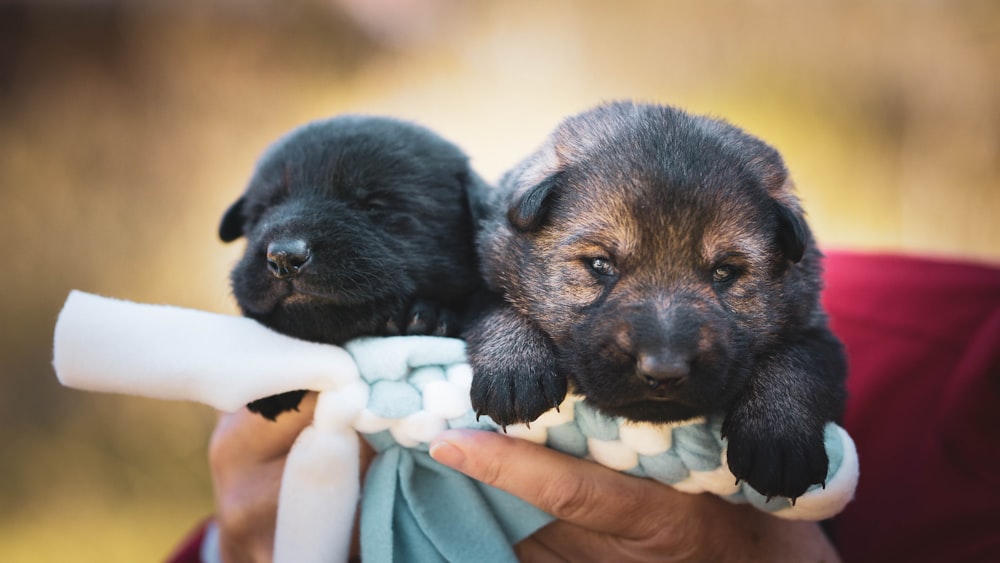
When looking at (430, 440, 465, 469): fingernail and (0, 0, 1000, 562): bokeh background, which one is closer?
(430, 440, 465, 469): fingernail

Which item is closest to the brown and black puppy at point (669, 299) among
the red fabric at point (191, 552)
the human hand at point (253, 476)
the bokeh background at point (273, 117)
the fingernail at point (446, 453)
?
the fingernail at point (446, 453)

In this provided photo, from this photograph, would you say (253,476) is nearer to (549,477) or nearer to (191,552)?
(191,552)

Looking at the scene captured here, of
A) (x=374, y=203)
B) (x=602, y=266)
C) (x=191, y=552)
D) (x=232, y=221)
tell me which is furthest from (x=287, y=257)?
(x=191, y=552)

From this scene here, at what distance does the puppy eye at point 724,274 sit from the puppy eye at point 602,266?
0.83ft

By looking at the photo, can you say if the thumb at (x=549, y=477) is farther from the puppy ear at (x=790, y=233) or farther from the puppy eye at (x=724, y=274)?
the puppy ear at (x=790, y=233)

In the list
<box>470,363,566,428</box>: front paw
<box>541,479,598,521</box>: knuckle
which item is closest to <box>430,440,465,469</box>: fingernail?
<box>470,363,566,428</box>: front paw

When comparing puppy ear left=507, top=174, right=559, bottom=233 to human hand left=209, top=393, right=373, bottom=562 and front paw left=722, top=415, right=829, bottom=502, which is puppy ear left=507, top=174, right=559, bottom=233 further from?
human hand left=209, top=393, right=373, bottom=562

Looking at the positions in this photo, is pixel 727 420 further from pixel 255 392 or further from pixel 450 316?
pixel 255 392

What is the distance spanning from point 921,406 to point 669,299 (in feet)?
6.10

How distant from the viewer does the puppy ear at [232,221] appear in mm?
2648

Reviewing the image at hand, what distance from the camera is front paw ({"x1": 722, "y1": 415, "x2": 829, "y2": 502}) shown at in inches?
74.1

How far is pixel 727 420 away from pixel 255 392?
1.23 m

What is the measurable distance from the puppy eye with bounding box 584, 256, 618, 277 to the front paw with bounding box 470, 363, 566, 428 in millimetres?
288

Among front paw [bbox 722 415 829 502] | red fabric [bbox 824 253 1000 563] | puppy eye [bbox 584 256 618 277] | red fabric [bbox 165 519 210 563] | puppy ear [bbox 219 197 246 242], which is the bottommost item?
red fabric [bbox 165 519 210 563]
